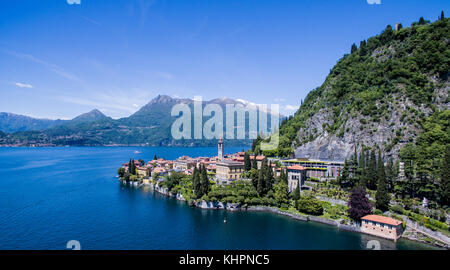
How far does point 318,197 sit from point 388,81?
34207 mm

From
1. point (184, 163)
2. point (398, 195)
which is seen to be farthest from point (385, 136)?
point (184, 163)

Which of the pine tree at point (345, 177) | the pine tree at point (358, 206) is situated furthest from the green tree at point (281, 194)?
the pine tree at point (345, 177)

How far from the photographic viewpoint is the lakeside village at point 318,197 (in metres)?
30.5

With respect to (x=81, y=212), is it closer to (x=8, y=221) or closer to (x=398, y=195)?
(x=8, y=221)

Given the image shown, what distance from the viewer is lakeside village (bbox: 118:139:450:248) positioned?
30.5 metres

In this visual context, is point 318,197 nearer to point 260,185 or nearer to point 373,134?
point 260,185

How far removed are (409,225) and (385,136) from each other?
24383mm

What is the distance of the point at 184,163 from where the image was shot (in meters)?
68.5

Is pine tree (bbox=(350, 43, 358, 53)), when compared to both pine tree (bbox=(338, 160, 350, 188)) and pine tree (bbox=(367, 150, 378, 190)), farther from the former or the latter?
pine tree (bbox=(367, 150, 378, 190))

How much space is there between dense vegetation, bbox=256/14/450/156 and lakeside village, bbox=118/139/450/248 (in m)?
13.4

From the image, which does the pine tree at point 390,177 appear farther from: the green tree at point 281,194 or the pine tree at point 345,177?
the green tree at point 281,194

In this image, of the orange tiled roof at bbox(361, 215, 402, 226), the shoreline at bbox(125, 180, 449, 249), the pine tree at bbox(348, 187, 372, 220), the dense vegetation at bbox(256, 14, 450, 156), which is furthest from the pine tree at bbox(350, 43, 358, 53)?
Result: the orange tiled roof at bbox(361, 215, 402, 226)

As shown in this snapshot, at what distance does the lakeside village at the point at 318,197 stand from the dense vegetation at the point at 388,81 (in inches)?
527

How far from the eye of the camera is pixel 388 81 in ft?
190
